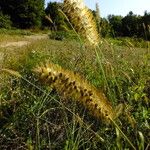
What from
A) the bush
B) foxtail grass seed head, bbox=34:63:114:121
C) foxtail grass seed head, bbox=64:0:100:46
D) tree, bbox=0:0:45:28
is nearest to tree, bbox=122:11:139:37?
foxtail grass seed head, bbox=64:0:100:46

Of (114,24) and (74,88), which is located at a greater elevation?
(74,88)

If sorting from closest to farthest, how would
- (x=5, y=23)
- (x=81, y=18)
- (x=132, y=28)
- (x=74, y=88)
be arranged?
(x=74, y=88)
(x=81, y=18)
(x=132, y=28)
(x=5, y=23)

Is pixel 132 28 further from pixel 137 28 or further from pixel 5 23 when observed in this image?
pixel 5 23

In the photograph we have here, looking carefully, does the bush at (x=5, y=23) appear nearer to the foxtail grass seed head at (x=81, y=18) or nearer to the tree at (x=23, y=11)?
the tree at (x=23, y=11)

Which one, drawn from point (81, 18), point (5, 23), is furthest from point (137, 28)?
point (5, 23)

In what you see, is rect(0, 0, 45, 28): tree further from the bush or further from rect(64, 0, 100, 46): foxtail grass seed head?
rect(64, 0, 100, 46): foxtail grass seed head
